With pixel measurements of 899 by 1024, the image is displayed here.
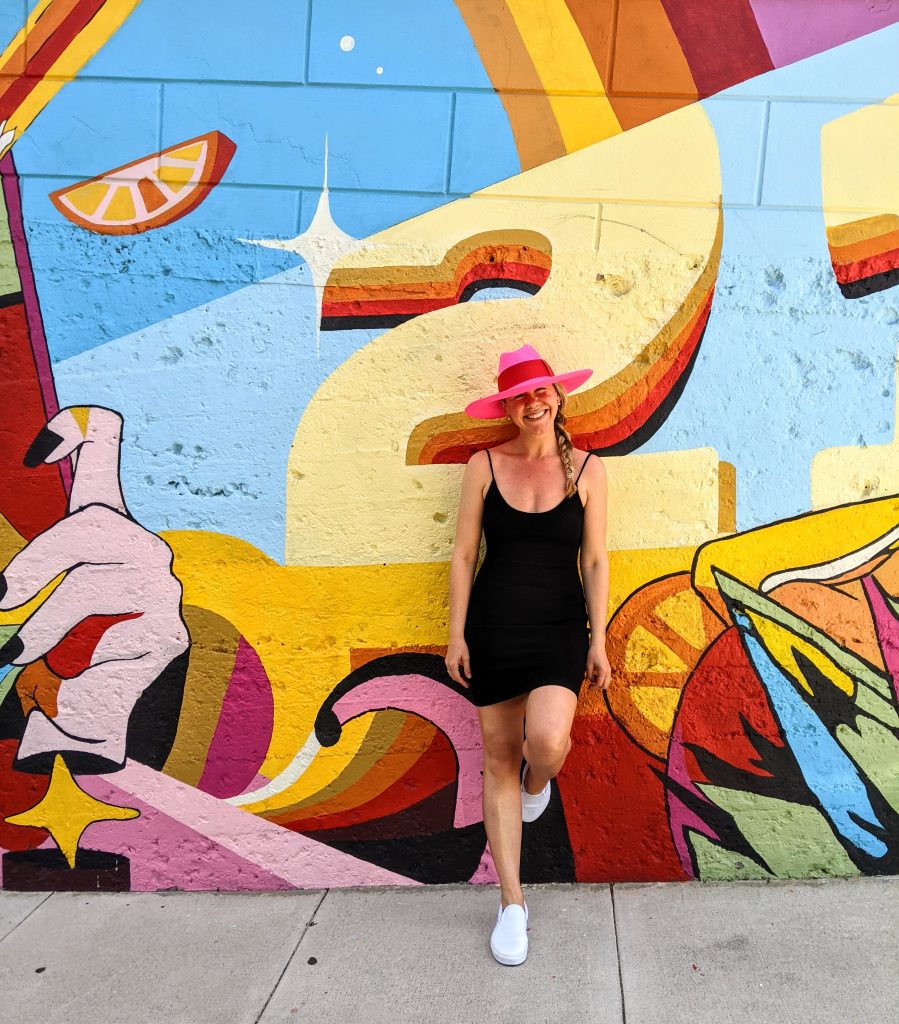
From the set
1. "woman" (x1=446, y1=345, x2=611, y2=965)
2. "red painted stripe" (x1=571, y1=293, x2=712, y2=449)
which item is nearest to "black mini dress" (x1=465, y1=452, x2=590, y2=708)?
"woman" (x1=446, y1=345, x2=611, y2=965)

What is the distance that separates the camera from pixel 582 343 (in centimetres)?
312

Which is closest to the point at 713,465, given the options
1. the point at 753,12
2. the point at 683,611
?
the point at 683,611

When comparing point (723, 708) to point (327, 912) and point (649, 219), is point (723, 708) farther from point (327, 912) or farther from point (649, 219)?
point (649, 219)

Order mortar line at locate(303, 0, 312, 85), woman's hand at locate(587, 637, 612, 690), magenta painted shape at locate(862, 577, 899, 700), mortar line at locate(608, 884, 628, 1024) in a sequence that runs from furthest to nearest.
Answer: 1. magenta painted shape at locate(862, 577, 899, 700)
2. mortar line at locate(303, 0, 312, 85)
3. woman's hand at locate(587, 637, 612, 690)
4. mortar line at locate(608, 884, 628, 1024)

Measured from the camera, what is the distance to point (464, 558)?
2953 millimetres

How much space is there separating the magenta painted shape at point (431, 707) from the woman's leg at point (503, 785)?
216 mm

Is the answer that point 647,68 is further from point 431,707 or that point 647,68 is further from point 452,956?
point 452,956

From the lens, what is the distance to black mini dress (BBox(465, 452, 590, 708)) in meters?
2.85

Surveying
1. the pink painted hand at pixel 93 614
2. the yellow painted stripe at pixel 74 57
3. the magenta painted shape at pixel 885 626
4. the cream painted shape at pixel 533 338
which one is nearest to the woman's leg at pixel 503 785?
the cream painted shape at pixel 533 338

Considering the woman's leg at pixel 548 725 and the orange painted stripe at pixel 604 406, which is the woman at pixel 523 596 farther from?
the orange painted stripe at pixel 604 406

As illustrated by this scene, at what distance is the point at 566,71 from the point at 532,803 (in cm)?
267

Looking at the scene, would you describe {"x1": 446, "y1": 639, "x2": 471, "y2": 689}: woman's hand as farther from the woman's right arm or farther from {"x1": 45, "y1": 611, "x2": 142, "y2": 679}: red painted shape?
{"x1": 45, "y1": 611, "x2": 142, "y2": 679}: red painted shape

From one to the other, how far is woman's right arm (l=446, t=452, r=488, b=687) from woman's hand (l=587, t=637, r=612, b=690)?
430mm

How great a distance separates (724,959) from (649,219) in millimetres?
2558
